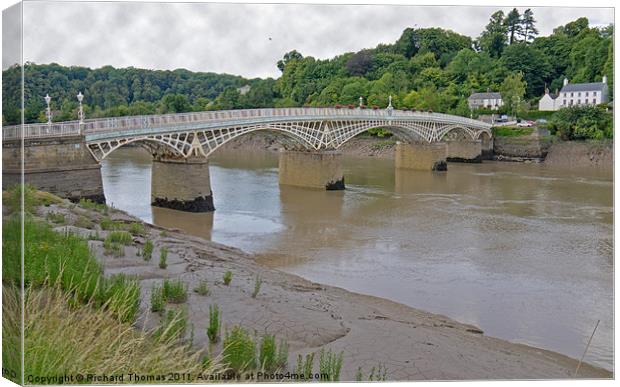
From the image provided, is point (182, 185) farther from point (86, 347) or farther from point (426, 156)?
point (426, 156)

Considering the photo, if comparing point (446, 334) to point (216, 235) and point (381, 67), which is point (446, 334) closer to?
point (216, 235)

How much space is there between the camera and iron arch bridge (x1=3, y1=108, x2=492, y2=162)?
21422mm

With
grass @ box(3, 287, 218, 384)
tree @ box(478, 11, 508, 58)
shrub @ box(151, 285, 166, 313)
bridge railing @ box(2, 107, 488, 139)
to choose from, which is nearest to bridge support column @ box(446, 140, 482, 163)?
tree @ box(478, 11, 508, 58)

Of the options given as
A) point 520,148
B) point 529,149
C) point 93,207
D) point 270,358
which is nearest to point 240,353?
point 270,358

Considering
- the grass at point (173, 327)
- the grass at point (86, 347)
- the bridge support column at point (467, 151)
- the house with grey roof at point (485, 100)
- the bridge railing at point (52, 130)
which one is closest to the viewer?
the grass at point (86, 347)

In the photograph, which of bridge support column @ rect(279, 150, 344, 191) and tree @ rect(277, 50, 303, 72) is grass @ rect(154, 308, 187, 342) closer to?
bridge support column @ rect(279, 150, 344, 191)

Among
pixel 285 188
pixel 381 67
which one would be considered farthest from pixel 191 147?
pixel 381 67

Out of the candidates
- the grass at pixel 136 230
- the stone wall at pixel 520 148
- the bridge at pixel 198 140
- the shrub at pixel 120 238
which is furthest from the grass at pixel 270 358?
the stone wall at pixel 520 148

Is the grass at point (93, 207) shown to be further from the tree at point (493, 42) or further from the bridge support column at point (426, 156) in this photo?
the tree at point (493, 42)

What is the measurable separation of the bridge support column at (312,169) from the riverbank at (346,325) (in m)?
20.1

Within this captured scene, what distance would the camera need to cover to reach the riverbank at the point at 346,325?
23.5 ft

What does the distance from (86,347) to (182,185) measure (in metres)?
19.1

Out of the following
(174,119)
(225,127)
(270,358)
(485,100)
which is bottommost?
(270,358)

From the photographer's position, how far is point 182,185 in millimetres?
24641
